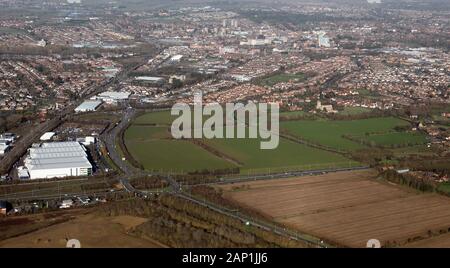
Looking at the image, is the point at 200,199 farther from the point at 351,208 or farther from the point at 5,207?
the point at 5,207

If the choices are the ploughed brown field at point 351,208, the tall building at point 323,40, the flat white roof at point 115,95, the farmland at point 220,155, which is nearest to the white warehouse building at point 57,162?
the farmland at point 220,155

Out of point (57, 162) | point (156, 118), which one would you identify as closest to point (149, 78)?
point (156, 118)

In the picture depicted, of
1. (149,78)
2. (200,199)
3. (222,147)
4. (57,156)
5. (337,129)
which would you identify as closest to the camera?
(200,199)

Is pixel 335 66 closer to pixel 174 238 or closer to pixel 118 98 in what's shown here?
pixel 118 98

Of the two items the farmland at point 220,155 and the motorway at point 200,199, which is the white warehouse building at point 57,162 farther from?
the farmland at point 220,155

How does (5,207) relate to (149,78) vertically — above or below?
above

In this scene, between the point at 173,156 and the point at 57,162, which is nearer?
the point at 57,162

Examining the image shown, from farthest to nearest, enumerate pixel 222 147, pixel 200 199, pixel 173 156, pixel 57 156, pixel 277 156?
pixel 222 147 → pixel 277 156 → pixel 173 156 → pixel 57 156 → pixel 200 199
